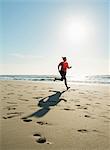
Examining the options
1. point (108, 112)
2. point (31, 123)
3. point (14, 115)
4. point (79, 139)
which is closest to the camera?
point (79, 139)

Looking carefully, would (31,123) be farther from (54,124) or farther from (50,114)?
(50,114)

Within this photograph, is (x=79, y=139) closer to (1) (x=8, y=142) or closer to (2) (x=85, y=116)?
(1) (x=8, y=142)

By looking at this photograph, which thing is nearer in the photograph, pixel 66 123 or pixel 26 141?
pixel 26 141

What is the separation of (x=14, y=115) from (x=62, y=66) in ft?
30.5

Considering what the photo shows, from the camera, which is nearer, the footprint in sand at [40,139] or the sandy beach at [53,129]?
the sandy beach at [53,129]

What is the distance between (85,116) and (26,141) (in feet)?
8.44

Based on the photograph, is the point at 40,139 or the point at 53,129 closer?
the point at 40,139

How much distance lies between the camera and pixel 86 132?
196 inches

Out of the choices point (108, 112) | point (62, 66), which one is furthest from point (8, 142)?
point (62, 66)

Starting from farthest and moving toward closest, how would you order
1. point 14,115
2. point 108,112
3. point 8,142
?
1. point 108,112
2. point 14,115
3. point 8,142

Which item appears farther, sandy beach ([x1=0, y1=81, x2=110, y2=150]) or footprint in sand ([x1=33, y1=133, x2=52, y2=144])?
footprint in sand ([x1=33, y1=133, x2=52, y2=144])

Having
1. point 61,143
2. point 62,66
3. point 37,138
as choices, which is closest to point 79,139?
point 61,143

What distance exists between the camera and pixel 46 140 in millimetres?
4379

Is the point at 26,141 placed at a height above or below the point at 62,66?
below
